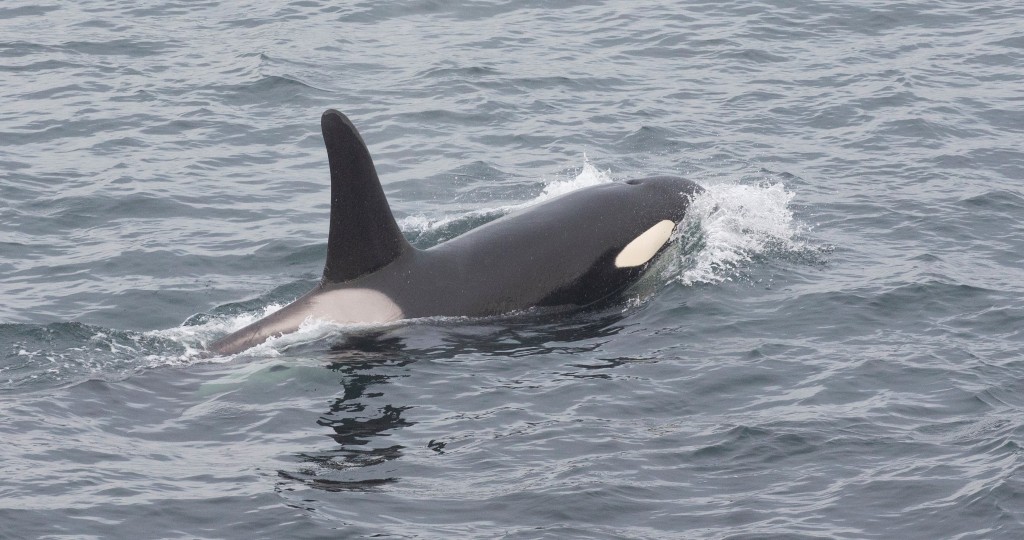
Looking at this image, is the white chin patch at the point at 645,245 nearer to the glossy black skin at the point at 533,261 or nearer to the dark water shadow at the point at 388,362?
the glossy black skin at the point at 533,261

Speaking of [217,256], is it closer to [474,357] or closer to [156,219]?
[156,219]

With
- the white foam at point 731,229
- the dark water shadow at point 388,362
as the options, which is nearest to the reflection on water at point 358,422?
the dark water shadow at point 388,362

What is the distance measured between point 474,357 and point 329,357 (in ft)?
4.54

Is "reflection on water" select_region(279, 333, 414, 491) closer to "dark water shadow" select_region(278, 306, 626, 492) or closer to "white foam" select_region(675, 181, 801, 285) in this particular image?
"dark water shadow" select_region(278, 306, 626, 492)

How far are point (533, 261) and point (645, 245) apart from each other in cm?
157

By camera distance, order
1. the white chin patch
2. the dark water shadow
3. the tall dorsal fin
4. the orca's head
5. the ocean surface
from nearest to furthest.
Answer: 1. the ocean surface
2. the dark water shadow
3. the tall dorsal fin
4. the orca's head
5. the white chin patch

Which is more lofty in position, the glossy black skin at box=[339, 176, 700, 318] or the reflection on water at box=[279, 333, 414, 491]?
the glossy black skin at box=[339, 176, 700, 318]

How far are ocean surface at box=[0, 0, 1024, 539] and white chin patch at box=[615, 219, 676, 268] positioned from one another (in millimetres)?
283

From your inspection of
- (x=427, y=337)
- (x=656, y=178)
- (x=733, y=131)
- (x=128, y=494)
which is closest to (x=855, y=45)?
(x=733, y=131)

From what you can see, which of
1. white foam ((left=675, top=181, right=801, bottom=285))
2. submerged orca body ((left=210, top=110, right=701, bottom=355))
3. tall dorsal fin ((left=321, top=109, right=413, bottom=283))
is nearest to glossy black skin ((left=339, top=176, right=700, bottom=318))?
submerged orca body ((left=210, top=110, right=701, bottom=355))

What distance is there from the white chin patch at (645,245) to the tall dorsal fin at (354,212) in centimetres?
255

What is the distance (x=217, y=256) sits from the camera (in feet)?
53.9

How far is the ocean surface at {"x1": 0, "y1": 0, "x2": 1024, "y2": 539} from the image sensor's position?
10180 millimetres

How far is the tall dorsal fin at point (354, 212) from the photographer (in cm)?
1221
